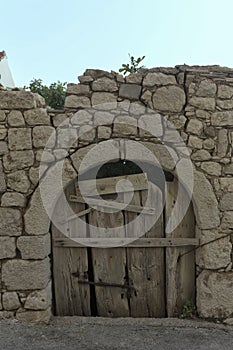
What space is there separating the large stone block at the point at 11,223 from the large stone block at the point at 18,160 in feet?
1.59

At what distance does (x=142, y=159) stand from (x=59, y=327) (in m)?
2.05

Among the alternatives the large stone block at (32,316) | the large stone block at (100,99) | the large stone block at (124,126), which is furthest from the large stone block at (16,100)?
the large stone block at (32,316)

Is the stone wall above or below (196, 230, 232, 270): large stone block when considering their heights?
above

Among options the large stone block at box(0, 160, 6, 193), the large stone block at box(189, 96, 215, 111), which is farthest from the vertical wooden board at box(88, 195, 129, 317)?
the large stone block at box(189, 96, 215, 111)

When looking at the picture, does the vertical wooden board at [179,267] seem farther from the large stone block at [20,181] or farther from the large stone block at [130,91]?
the large stone block at [20,181]

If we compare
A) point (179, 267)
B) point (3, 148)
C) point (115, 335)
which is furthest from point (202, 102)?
point (115, 335)

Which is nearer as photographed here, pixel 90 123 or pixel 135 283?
pixel 90 123

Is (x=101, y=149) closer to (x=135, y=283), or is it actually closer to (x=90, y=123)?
(x=90, y=123)

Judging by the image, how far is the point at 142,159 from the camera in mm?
3828

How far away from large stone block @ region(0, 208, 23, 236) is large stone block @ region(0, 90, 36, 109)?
114 centimetres

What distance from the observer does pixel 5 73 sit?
228 inches

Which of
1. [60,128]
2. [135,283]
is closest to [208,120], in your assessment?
[60,128]

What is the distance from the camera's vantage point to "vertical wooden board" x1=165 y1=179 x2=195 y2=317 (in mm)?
4000

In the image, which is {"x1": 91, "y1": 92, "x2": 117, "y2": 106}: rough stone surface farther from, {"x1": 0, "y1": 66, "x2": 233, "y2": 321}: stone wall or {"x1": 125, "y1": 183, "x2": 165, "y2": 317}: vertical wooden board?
{"x1": 125, "y1": 183, "x2": 165, "y2": 317}: vertical wooden board
